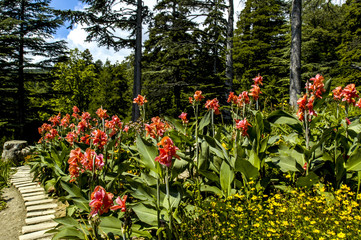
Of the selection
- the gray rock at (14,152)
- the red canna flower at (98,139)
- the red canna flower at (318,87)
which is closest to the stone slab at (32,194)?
the red canna flower at (98,139)

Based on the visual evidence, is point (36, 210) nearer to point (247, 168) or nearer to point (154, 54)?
point (247, 168)

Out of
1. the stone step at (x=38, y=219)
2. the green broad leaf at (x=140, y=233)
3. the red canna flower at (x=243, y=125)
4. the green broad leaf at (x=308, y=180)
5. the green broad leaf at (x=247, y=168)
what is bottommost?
the stone step at (x=38, y=219)

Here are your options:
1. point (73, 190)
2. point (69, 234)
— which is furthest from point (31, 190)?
point (69, 234)

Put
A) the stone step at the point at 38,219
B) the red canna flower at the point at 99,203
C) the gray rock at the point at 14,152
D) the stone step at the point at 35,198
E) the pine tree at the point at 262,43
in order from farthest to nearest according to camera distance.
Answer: the pine tree at the point at 262,43 < the gray rock at the point at 14,152 < the stone step at the point at 35,198 < the stone step at the point at 38,219 < the red canna flower at the point at 99,203

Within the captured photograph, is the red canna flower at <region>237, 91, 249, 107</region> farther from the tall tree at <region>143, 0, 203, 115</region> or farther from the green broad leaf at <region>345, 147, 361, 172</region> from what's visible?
the tall tree at <region>143, 0, 203, 115</region>

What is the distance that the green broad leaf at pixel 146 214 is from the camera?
185 cm

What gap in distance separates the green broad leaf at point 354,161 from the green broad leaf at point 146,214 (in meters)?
1.97

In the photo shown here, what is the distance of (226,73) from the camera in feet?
32.5

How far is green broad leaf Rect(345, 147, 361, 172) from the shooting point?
2239 mm

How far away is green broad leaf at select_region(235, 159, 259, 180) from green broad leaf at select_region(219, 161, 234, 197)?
0.41ft

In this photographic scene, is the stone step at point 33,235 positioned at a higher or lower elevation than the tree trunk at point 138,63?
lower

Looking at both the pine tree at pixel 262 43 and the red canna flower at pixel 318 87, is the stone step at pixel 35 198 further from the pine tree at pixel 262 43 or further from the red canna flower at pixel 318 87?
the pine tree at pixel 262 43

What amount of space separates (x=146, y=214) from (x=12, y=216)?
260 centimetres

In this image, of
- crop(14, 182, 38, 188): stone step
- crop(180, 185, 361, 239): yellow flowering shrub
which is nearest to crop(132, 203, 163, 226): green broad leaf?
crop(180, 185, 361, 239): yellow flowering shrub
